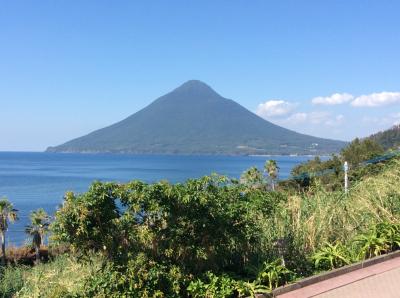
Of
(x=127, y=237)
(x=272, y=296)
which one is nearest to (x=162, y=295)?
(x=127, y=237)

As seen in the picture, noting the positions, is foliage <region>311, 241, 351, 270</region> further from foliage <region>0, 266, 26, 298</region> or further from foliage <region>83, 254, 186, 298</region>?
foliage <region>0, 266, 26, 298</region>

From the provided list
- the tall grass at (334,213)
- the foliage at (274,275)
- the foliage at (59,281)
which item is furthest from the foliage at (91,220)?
the tall grass at (334,213)

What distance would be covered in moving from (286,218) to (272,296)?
1766mm

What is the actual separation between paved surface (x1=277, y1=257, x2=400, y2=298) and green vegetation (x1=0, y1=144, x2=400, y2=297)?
30 centimetres

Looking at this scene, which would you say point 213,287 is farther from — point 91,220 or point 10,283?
point 10,283

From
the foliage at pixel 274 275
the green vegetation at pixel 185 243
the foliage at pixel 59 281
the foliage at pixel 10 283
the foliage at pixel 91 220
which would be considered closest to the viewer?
the foliage at pixel 91 220

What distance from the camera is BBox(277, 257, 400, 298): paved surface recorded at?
449 cm

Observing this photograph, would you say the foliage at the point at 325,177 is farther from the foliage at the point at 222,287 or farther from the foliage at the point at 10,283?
the foliage at the point at 10,283

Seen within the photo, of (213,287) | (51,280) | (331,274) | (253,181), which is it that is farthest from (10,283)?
(331,274)

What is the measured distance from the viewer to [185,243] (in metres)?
4.50

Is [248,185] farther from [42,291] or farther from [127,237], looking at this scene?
[42,291]

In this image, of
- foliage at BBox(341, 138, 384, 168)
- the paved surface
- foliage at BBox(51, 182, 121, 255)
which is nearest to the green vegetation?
foliage at BBox(51, 182, 121, 255)

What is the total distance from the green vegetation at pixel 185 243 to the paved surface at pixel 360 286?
0.30 meters

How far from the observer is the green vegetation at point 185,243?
4160 mm
